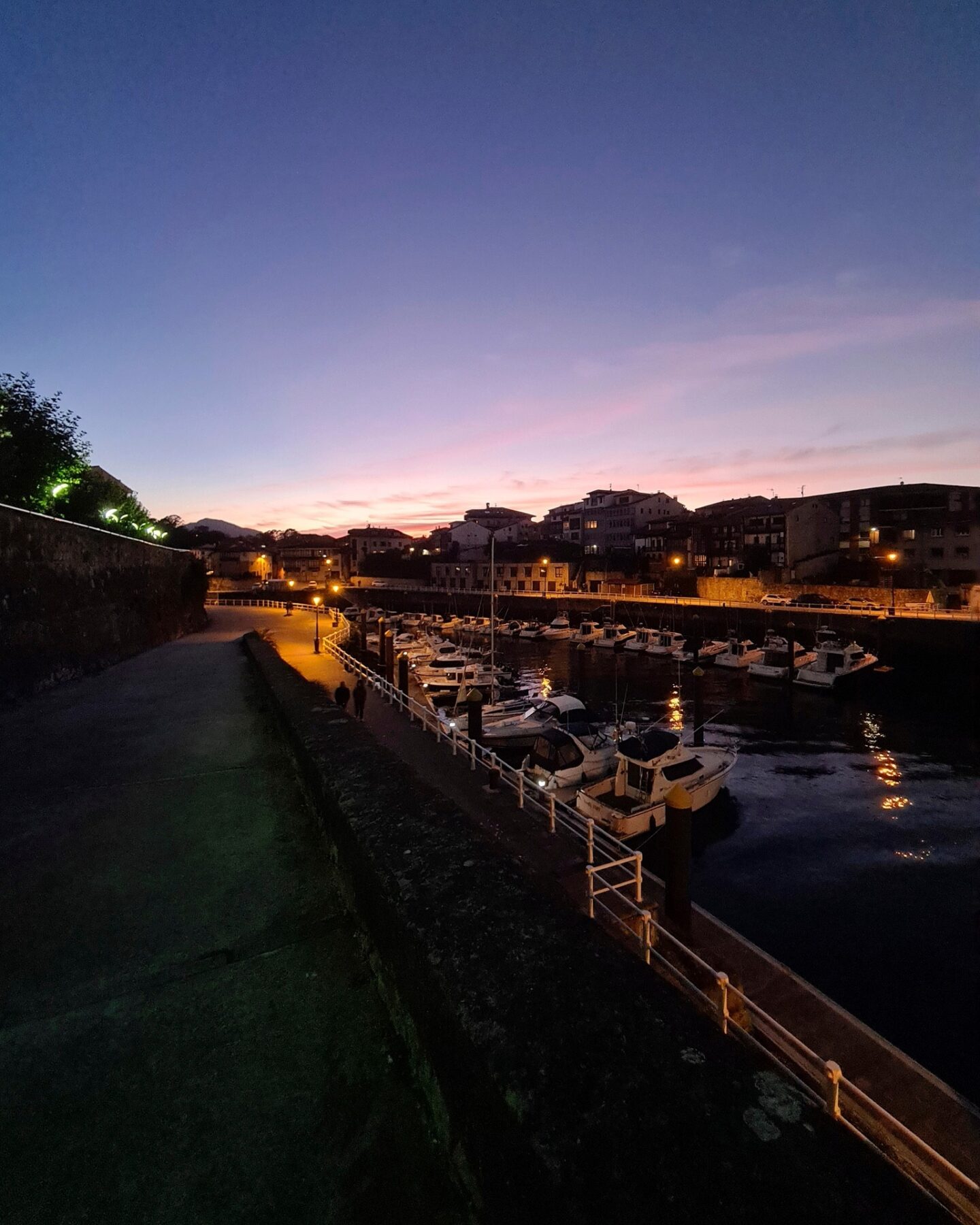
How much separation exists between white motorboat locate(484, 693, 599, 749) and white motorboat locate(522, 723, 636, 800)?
11.4 ft

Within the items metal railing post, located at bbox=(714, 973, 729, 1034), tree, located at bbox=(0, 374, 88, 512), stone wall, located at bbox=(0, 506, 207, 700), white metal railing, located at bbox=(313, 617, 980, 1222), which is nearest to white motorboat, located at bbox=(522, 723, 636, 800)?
white metal railing, located at bbox=(313, 617, 980, 1222)

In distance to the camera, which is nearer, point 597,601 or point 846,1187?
point 846,1187

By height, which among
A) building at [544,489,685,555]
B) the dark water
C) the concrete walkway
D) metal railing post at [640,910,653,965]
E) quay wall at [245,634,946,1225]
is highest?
building at [544,489,685,555]

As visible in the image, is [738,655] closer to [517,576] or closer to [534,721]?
[534,721]

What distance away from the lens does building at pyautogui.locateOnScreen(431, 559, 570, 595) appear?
3472 inches

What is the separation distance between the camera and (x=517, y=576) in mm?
90625

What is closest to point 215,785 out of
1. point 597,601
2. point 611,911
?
point 611,911

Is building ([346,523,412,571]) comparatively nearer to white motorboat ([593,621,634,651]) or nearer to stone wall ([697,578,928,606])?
stone wall ([697,578,928,606])

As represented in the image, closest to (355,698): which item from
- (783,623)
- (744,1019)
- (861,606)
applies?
(744,1019)

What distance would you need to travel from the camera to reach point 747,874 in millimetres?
14766

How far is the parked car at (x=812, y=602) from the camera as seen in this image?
184ft

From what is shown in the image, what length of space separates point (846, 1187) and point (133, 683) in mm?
19428

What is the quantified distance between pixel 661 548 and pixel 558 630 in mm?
37893

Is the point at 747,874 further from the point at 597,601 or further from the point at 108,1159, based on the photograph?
the point at 597,601
